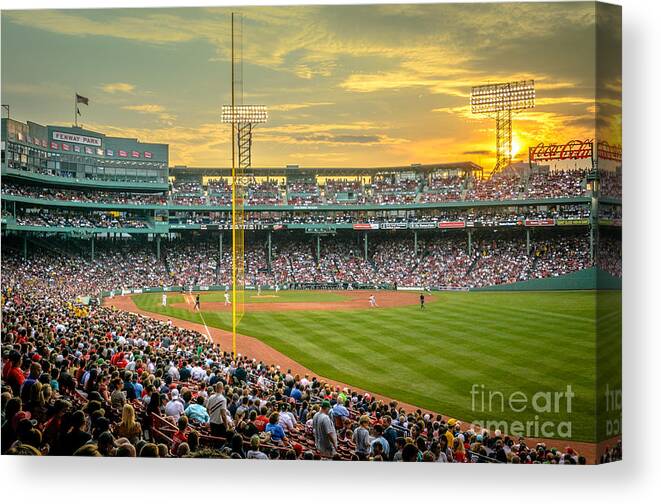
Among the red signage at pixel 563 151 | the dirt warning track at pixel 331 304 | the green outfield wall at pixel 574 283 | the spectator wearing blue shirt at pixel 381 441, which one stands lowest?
the spectator wearing blue shirt at pixel 381 441

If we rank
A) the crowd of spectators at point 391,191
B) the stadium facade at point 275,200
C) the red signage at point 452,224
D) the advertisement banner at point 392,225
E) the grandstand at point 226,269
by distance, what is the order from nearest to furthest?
the grandstand at point 226,269
the stadium facade at point 275,200
the red signage at point 452,224
the crowd of spectators at point 391,191
the advertisement banner at point 392,225

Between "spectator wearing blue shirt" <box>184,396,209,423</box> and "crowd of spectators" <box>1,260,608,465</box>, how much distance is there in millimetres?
21

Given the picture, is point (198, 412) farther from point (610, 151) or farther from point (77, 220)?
point (77, 220)

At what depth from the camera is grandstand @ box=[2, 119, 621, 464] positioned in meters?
11.9

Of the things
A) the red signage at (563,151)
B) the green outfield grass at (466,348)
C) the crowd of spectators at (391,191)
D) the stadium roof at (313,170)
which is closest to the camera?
the green outfield grass at (466,348)

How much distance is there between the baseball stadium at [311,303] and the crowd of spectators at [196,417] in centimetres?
5

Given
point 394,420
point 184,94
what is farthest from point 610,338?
point 184,94

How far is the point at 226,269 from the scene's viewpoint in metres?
34.5

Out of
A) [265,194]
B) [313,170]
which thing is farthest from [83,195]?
[265,194]

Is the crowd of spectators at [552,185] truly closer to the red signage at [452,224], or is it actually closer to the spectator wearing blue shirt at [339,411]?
the red signage at [452,224]

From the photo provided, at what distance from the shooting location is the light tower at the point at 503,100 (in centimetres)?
1450

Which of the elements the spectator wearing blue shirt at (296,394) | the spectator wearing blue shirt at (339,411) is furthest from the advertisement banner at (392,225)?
the spectator wearing blue shirt at (339,411)

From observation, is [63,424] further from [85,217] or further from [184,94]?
[85,217]

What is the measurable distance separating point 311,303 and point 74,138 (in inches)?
578
